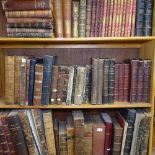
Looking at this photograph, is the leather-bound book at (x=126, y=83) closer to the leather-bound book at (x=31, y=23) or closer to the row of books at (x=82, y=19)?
the row of books at (x=82, y=19)

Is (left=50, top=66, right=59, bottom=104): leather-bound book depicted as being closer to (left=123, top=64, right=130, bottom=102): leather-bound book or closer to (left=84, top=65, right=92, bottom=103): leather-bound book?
(left=84, top=65, right=92, bottom=103): leather-bound book

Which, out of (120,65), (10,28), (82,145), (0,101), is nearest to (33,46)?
(10,28)

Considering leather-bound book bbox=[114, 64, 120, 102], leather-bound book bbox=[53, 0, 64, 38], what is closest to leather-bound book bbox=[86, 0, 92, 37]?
leather-bound book bbox=[53, 0, 64, 38]

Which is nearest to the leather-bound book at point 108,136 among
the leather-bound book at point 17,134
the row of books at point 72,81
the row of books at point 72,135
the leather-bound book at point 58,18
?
the row of books at point 72,135

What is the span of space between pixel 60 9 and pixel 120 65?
45 cm

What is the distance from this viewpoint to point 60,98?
3.95 ft

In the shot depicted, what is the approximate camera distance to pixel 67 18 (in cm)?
117

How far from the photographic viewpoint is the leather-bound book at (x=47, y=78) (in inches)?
45.3

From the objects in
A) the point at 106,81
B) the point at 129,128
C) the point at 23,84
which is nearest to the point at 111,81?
the point at 106,81

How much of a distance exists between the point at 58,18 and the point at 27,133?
64cm

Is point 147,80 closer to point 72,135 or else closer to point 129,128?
point 129,128

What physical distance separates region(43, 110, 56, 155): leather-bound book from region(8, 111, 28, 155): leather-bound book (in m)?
0.13

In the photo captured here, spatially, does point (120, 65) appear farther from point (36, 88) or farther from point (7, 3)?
point (7, 3)

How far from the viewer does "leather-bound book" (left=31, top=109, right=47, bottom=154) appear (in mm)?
1185
